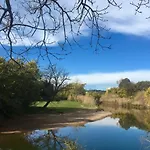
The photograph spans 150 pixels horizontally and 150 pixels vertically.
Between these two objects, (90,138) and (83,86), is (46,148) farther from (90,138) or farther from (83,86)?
(83,86)

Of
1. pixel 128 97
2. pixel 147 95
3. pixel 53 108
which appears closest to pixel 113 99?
pixel 128 97

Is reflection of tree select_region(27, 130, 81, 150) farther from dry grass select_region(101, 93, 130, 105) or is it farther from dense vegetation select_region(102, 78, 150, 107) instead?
dry grass select_region(101, 93, 130, 105)

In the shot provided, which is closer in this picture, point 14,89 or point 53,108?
point 14,89

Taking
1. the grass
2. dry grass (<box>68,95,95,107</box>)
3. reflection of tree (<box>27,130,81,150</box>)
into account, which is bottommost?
reflection of tree (<box>27,130,81,150</box>)

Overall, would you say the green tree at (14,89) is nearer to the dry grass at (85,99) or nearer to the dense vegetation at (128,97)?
the dense vegetation at (128,97)

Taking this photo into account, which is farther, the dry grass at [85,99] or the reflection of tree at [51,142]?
the dry grass at [85,99]

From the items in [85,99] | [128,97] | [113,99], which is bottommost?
[85,99]

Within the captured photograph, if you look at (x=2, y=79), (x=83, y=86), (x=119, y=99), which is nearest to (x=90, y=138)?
(x=2, y=79)

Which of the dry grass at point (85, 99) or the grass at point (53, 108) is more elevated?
the dry grass at point (85, 99)

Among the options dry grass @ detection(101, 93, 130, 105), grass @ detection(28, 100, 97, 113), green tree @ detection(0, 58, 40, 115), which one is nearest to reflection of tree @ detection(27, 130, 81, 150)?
green tree @ detection(0, 58, 40, 115)

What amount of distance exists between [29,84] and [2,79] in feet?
20.7

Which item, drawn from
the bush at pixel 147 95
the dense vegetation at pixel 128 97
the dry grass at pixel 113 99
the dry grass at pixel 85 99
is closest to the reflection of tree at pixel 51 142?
the bush at pixel 147 95

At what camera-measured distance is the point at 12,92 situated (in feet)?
79.8

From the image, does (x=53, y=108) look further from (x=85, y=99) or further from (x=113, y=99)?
(x=113, y=99)
